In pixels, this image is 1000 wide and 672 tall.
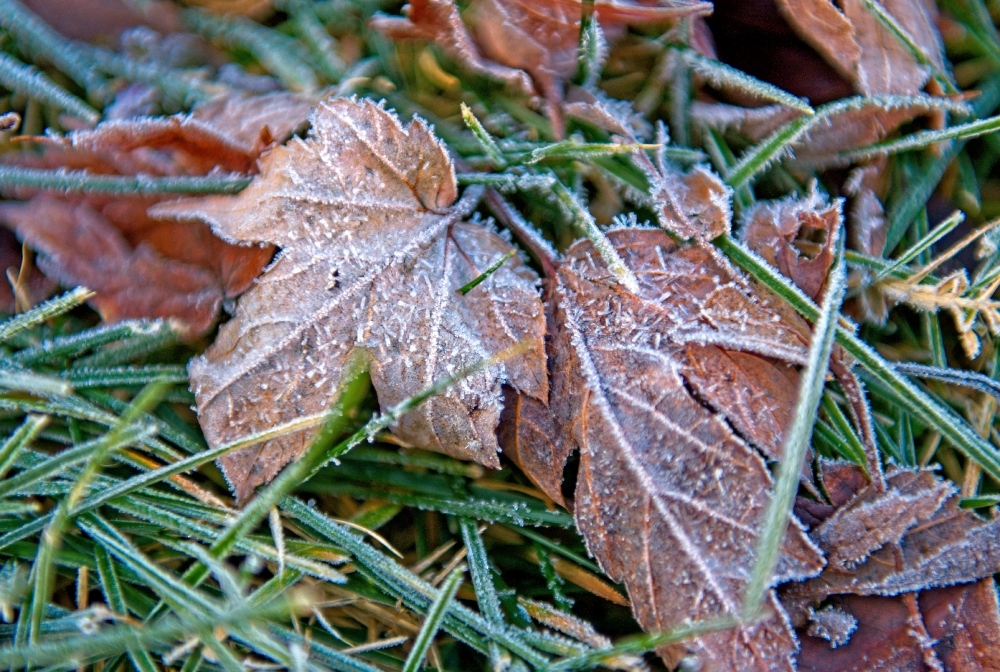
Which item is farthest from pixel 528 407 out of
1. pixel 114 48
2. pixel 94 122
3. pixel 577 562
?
pixel 114 48

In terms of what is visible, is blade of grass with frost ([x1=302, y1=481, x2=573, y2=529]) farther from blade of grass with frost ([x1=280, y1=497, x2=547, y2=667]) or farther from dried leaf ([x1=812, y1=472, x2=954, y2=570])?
dried leaf ([x1=812, y1=472, x2=954, y2=570])

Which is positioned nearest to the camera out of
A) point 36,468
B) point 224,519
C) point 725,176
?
point 36,468

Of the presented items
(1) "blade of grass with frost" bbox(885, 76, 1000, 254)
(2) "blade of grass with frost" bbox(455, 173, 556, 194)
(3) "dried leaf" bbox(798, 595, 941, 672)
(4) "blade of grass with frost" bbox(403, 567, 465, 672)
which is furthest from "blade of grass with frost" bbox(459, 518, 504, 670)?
(1) "blade of grass with frost" bbox(885, 76, 1000, 254)

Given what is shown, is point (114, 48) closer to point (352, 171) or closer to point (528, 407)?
point (352, 171)

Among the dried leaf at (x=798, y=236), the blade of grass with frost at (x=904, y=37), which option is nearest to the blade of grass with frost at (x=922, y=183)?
the blade of grass with frost at (x=904, y=37)

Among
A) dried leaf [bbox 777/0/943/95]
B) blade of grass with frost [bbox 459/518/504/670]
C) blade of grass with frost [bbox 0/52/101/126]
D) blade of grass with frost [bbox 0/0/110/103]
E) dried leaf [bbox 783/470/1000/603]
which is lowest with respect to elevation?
blade of grass with frost [bbox 459/518/504/670]
